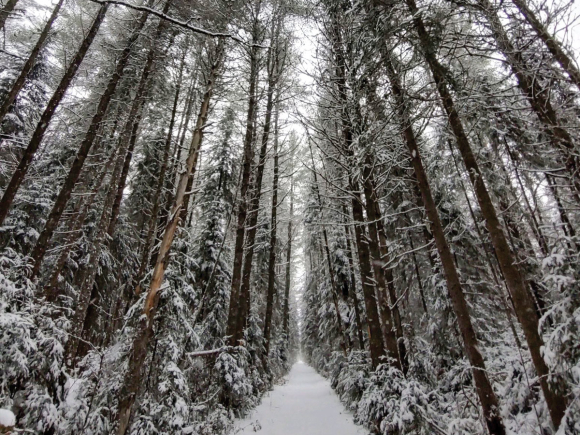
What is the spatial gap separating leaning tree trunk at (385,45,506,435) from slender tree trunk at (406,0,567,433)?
0.73 metres

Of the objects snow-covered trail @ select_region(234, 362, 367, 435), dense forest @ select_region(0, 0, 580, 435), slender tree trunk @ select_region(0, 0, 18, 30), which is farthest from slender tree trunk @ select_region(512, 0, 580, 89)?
slender tree trunk @ select_region(0, 0, 18, 30)

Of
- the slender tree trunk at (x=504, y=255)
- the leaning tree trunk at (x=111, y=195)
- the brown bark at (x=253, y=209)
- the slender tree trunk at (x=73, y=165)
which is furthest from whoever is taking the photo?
the brown bark at (x=253, y=209)

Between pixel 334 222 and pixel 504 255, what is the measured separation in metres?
4.59

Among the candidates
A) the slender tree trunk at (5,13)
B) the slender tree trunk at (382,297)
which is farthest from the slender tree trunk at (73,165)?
the slender tree trunk at (382,297)

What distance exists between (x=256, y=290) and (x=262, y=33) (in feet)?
48.6

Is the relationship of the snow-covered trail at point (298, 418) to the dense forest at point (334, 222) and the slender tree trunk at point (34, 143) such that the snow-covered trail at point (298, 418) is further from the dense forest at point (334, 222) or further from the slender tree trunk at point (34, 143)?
the slender tree trunk at point (34, 143)

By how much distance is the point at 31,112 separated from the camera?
46.2 feet

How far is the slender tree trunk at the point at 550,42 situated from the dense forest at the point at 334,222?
54 mm

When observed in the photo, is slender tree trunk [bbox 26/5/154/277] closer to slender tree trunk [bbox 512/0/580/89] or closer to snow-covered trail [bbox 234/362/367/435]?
snow-covered trail [bbox 234/362/367/435]

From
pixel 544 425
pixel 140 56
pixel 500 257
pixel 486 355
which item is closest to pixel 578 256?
pixel 500 257

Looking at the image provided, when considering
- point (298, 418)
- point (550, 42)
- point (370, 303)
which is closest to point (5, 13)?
point (370, 303)

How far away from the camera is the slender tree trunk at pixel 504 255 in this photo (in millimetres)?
4500

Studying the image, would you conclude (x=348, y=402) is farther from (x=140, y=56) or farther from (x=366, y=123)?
(x=140, y=56)

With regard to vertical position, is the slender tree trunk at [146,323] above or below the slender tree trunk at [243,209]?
below
